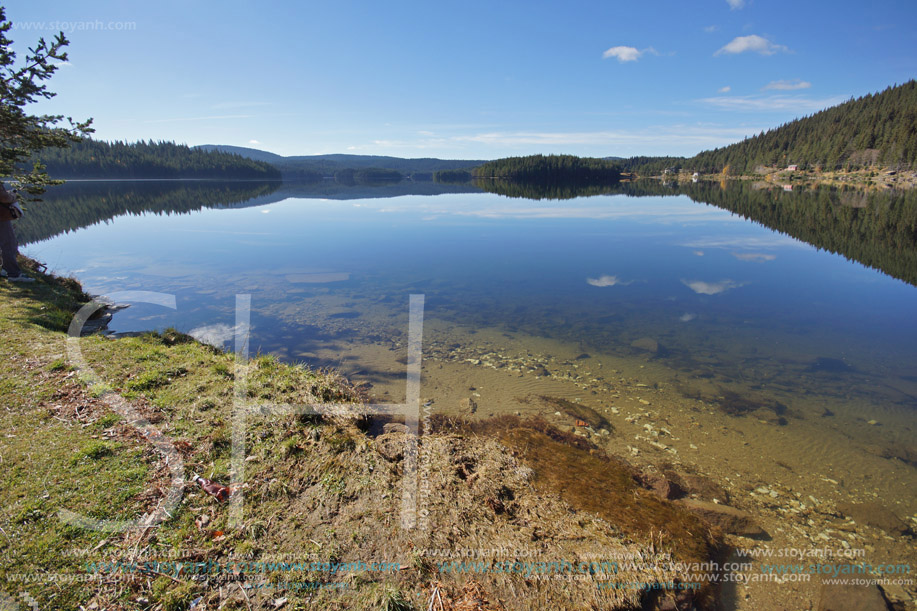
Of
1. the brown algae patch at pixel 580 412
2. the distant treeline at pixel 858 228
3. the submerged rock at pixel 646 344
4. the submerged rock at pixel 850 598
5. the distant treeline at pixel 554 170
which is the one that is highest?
the distant treeline at pixel 554 170

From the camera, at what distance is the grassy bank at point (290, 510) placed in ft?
12.3

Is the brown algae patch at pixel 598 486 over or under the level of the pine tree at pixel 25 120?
under

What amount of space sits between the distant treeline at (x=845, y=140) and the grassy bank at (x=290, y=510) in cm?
13814

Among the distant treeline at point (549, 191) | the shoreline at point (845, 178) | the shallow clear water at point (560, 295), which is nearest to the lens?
the shallow clear water at point (560, 295)

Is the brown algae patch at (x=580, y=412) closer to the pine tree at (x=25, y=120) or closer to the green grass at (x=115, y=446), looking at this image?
the green grass at (x=115, y=446)

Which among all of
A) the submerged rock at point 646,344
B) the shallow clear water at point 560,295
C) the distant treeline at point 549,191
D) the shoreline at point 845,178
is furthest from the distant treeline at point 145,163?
the shoreline at point 845,178

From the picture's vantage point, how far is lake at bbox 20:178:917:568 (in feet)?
26.1

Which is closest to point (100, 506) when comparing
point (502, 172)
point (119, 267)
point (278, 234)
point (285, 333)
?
point (285, 333)

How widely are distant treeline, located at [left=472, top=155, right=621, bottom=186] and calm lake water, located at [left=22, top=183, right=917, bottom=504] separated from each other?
13997 cm

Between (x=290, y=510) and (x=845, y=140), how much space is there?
16825 centimetres

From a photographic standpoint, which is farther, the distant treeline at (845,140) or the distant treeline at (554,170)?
the distant treeline at (554,170)

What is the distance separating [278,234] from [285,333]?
2484cm

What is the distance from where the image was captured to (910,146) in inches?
3661

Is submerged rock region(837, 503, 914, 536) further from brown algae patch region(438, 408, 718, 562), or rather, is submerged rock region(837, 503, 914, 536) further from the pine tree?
the pine tree
